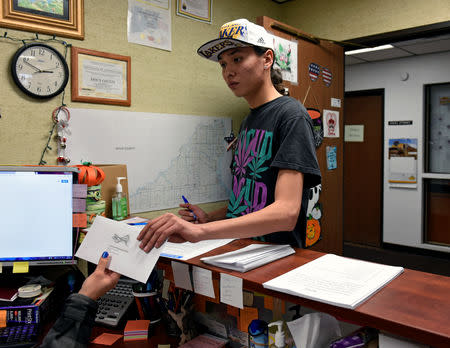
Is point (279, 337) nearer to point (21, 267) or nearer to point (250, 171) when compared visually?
point (250, 171)

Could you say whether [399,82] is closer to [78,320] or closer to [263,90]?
[263,90]

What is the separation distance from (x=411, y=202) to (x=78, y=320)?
4582 millimetres

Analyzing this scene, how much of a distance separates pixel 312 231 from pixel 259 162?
1450mm

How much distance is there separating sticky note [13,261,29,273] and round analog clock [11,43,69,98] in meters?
0.87

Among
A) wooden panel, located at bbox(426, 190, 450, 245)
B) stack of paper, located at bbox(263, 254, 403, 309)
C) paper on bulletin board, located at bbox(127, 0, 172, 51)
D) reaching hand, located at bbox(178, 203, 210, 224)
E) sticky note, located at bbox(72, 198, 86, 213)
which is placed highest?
paper on bulletin board, located at bbox(127, 0, 172, 51)

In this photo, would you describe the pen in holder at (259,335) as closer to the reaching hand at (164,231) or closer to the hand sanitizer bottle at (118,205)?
the reaching hand at (164,231)

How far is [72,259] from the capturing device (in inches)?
51.0

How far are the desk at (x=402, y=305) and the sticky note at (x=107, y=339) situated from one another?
417 millimetres

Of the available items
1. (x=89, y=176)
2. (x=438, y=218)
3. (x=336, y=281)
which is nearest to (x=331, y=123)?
(x=89, y=176)

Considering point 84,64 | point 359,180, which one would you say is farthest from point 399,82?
point 84,64

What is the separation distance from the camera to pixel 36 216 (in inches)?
49.8

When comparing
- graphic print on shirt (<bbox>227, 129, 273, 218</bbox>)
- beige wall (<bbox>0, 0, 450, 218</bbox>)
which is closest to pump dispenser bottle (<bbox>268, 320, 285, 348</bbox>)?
graphic print on shirt (<bbox>227, 129, 273, 218</bbox>)

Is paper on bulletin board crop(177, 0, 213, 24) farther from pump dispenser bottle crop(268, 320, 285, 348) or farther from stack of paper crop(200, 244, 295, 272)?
pump dispenser bottle crop(268, 320, 285, 348)

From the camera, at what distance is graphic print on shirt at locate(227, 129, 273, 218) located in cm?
136
